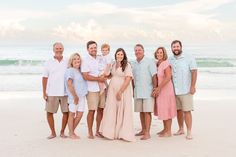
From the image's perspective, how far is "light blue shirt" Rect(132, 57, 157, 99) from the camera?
6375 mm

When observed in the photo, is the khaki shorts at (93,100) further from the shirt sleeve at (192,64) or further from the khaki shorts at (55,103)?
the shirt sleeve at (192,64)

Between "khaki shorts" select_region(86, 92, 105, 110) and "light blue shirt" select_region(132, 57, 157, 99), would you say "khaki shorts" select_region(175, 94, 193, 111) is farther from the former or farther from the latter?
"khaki shorts" select_region(86, 92, 105, 110)

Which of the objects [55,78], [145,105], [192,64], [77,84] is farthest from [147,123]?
[55,78]

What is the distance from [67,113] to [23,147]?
957 mm

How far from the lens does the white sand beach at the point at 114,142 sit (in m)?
5.62

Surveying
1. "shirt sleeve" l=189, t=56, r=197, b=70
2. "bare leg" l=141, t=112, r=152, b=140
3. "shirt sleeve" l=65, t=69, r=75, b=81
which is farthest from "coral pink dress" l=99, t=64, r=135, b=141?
"shirt sleeve" l=189, t=56, r=197, b=70

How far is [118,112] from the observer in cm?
635

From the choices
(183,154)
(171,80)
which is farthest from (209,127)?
(183,154)

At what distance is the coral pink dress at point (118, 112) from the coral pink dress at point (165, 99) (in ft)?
1.81

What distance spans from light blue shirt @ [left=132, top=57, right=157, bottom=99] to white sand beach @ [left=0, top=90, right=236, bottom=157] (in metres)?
0.84

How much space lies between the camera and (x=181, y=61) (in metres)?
6.41

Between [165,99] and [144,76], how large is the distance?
0.56 meters

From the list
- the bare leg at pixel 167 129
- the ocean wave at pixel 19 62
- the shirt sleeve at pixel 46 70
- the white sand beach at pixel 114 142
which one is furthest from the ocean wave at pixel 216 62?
the shirt sleeve at pixel 46 70

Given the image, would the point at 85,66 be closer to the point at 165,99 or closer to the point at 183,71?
the point at 165,99
